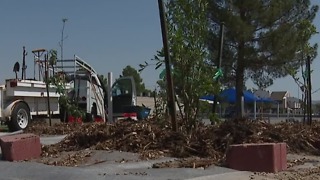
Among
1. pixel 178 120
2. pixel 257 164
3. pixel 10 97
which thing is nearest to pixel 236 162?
pixel 257 164

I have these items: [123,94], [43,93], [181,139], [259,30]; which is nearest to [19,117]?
[43,93]

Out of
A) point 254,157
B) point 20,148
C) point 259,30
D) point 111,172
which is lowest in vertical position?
point 111,172

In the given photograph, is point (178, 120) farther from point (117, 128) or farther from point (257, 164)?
point (257, 164)

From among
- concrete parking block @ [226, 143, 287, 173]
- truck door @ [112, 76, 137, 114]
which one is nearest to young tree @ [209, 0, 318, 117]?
truck door @ [112, 76, 137, 114]

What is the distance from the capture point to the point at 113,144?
469 inches

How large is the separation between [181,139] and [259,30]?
22.4m

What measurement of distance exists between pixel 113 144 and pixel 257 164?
10.1 ft

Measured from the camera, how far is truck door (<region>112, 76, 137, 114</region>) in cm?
2834

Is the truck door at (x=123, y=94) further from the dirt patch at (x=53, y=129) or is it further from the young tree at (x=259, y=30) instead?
the dirt patch at (x=53, y=129)

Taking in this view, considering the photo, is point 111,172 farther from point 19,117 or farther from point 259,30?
point 259,30

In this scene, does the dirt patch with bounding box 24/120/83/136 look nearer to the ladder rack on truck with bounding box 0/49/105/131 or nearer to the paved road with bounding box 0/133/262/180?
the ladder rack on truck with bounding box 0/49/105/131

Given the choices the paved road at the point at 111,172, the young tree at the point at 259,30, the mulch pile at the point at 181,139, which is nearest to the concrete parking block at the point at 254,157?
the paved road at the point at 111,172

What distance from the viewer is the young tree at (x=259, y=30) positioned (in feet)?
105

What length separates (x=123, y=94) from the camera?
28.6 meters
